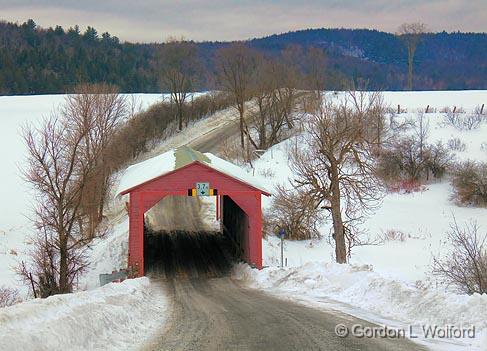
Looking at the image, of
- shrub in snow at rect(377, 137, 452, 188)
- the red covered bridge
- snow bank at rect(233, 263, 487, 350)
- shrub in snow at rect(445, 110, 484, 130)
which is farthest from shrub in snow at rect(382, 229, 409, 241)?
shrub in snow at rect(445, 110, 484, 130)

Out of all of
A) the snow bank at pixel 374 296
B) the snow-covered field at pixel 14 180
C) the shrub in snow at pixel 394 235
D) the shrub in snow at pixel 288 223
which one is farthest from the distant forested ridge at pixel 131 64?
the snow bank at pixel 374 296

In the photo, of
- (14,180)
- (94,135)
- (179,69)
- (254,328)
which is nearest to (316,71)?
(179,69)

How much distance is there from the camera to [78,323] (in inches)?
384

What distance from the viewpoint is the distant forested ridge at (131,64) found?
110 meters

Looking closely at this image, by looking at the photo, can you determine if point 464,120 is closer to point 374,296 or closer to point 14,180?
point 14,180

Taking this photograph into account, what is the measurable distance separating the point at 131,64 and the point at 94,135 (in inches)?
3496

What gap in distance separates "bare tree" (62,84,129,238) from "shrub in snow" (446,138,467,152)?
25304 mm

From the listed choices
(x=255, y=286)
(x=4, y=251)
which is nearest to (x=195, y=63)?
(x=4, y=251)

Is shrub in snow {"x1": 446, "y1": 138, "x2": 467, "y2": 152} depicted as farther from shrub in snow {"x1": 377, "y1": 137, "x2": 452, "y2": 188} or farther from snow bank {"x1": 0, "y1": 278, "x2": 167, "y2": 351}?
snow bank {"x1": 0, "y1": 278, "x2": 167, "y2": 351}

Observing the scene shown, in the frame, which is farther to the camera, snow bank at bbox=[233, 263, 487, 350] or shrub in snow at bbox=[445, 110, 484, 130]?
shrub in snow at bbox=[445, 110, 484, 130]

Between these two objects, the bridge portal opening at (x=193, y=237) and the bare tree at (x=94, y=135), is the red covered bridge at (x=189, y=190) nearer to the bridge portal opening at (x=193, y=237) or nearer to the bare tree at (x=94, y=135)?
the bridge portal opening at (x=193, y=237)

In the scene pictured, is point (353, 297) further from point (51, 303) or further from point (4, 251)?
point (4, 251)

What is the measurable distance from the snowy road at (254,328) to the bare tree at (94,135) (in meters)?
18.7

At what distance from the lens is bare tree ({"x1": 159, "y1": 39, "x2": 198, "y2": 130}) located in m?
65.1
